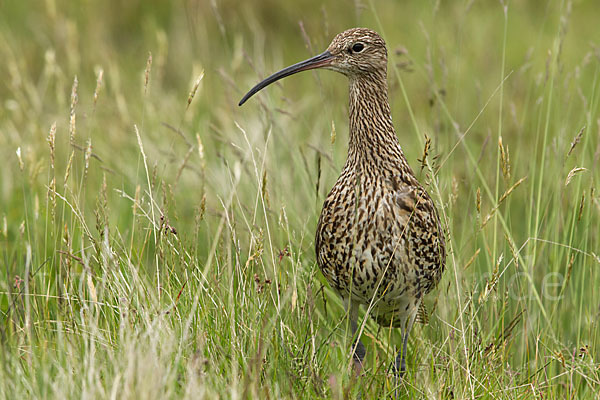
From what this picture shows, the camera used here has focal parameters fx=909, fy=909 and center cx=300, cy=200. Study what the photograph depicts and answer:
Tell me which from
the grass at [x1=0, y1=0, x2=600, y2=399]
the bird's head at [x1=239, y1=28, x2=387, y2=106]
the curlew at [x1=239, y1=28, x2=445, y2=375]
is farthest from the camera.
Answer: the bird's head at [x1=239, y1=28, x2=387, y2=106]

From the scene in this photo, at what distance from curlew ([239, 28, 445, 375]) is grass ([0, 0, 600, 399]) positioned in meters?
0.12

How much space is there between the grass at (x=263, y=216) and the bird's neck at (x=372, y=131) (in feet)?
0.38

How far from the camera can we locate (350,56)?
3664 millimetres

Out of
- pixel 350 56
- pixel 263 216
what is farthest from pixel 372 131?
pixel 263 216

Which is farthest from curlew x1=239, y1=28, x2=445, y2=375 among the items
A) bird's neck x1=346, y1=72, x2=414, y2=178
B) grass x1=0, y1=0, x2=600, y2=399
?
grass x1=0, y1=0, x2=600, y2=399

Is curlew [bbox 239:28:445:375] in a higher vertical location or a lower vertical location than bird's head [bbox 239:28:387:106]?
lower

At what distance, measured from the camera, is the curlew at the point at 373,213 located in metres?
3.53

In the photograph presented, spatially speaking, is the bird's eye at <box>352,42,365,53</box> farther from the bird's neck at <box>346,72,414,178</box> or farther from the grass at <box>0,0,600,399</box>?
the grass at <box>0,0,600,399</box>

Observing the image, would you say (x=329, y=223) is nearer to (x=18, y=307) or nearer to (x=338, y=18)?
(x=18, y=307)

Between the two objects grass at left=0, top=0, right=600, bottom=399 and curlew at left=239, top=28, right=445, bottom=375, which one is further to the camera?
curlew at left=239, top=28, right=445, bottom=375

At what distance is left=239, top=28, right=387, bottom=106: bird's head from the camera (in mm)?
3654

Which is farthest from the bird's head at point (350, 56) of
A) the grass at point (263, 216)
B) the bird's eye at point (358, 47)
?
the grass at point (263, 216)

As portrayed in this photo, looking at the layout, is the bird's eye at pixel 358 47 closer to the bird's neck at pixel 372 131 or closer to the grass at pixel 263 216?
the bird's neck at pixel 372 131

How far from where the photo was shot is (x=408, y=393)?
126 inches
